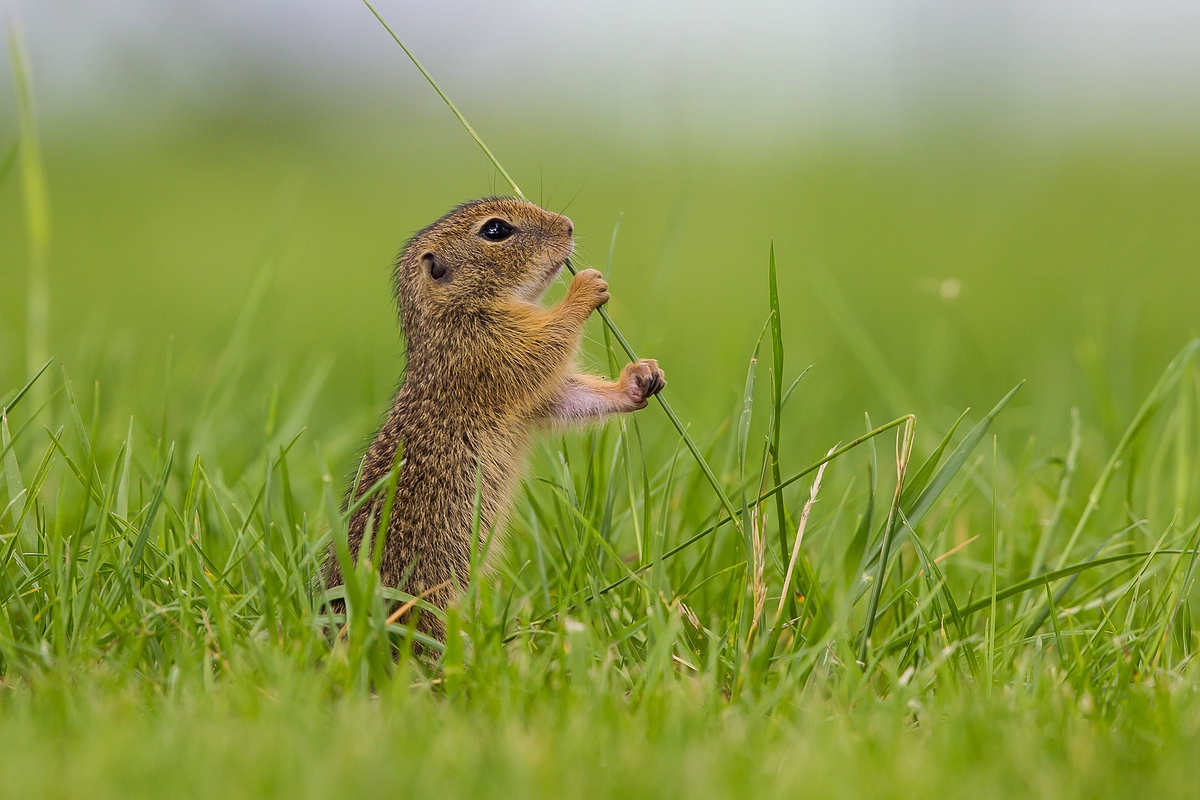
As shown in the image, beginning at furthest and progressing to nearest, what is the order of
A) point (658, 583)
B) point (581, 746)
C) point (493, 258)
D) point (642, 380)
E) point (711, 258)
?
point (711, 258) < point (493, 258) < point (642, 380) < point (658, 583) < point (581, 746)

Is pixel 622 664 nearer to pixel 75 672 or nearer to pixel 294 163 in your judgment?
pixel 75 672

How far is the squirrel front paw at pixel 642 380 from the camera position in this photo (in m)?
3.65

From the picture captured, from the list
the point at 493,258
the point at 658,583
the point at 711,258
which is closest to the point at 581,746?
the point at 658,583

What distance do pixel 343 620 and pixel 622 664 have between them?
760 millimetres

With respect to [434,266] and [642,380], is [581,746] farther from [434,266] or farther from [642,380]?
[434,266]

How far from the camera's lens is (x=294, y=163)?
15.9 m

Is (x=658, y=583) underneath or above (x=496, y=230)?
underneath

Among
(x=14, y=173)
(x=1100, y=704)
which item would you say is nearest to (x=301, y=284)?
(x=14, y=173)

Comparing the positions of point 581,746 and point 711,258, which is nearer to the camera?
point 581,746

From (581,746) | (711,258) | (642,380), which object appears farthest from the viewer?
(711,258)

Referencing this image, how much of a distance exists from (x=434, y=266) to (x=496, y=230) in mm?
277

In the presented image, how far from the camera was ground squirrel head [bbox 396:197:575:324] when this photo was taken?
421 cm

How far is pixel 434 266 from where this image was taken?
4250mm

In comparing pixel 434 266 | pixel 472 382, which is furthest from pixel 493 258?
pixel 472 382
